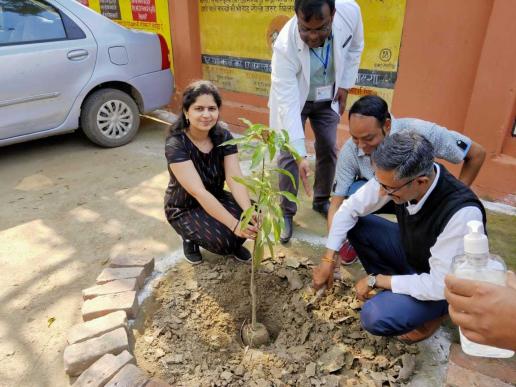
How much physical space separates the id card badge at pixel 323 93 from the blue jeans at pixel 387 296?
1007 mm

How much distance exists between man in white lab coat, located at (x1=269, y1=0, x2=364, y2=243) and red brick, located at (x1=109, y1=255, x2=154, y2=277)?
38.0 inches

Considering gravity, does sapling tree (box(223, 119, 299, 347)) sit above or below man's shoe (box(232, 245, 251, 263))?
above

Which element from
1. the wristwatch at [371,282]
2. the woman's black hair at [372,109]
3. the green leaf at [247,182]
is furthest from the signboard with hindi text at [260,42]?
the green leaf at [247,182]

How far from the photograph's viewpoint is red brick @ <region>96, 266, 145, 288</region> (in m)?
2.42

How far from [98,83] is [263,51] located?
73.3 inches

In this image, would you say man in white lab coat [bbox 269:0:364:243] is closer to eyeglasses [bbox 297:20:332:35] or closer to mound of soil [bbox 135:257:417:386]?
eyeglasses [bbox 297:20:332:35]

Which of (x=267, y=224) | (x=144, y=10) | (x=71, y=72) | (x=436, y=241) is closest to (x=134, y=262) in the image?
(x=267, y=224)

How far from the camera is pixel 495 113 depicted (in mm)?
3164

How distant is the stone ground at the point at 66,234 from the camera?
2117mm

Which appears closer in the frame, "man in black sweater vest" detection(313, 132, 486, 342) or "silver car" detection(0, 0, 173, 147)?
"man in black sweater vest" detection(313, 132, 486, 342)

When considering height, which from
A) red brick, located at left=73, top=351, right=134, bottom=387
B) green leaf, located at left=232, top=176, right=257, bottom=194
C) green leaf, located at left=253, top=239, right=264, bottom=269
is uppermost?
green leaf, located at left=232, top=176, right=257, bottom=194

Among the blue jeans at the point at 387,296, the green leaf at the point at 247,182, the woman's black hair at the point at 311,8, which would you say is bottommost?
the blue jeans at the point at 387,296

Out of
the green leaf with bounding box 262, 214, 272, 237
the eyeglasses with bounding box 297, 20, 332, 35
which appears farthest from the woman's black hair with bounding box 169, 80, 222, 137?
the green leaf with bounding box 262, 214, 272, 237

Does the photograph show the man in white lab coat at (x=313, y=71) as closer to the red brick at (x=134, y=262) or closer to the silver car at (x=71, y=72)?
the red brick at (x=134, y=262)
